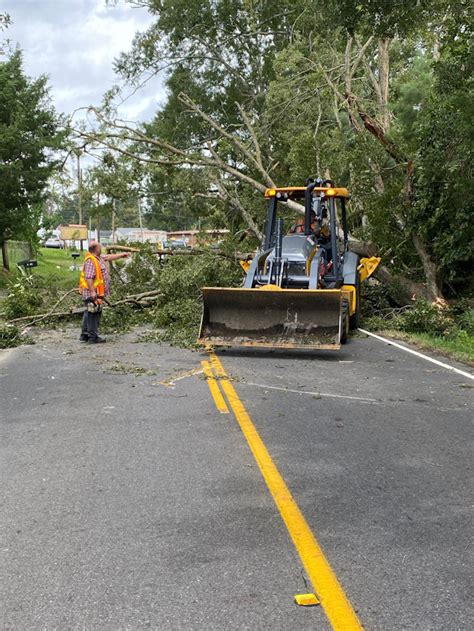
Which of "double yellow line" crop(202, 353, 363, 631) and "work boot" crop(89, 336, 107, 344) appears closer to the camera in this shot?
"double yellow line" crop(202, 353, 363, 631)

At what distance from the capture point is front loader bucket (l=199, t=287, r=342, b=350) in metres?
10.5

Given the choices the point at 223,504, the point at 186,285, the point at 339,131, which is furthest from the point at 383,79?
the point at 223,504

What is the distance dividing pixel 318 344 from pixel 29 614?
7681 millimetres

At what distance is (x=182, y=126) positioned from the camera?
3522 centimetres

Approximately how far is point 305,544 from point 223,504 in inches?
30.4

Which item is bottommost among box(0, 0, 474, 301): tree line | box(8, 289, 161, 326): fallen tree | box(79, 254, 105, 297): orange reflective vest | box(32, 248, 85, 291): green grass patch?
box(32, 248, 85, 291): green grass patch

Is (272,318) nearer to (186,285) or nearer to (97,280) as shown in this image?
(97,280)

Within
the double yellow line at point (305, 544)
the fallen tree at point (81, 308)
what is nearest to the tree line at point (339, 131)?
the fallen tree at point (81, 308)

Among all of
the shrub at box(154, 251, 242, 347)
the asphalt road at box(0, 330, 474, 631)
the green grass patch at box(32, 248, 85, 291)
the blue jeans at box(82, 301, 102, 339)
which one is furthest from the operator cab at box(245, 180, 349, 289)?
the green grass patch at box(32, 248, 85, 291)

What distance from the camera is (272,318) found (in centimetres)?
1080

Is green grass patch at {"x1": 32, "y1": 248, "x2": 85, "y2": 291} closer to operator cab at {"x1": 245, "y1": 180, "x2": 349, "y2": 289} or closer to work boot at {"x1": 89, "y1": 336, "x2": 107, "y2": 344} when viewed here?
work boot at {"x1": 89, "y1": 336, "x2": 107, "y2": 344}

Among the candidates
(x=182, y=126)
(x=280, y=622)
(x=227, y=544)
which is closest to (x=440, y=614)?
(x=280, y=622)

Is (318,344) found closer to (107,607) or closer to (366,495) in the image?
(366,495)

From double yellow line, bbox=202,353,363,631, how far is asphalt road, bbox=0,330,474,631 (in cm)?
6
